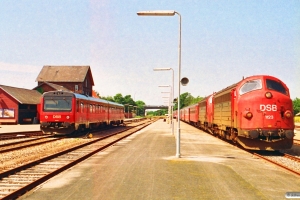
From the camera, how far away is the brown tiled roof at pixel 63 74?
251 feet

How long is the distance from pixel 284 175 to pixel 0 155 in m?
12.0

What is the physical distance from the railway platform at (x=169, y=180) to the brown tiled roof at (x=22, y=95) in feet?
132

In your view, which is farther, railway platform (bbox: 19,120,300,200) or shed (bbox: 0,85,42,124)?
shed (bbox: 0,85,42,124)

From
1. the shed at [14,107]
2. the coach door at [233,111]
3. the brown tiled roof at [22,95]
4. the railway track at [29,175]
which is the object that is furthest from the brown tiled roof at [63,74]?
the railway track at [29,175]

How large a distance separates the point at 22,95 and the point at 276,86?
149ft

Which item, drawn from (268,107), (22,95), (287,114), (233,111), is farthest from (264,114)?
(22,95)

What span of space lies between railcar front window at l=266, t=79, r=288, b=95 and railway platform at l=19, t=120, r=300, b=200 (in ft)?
14.1

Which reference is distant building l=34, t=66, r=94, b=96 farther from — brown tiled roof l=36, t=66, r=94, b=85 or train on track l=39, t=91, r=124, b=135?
train on track l=39, t=91, r=124, b=135

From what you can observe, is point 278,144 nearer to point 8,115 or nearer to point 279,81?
point 279,81

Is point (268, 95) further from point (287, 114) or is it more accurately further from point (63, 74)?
point (63, 74)

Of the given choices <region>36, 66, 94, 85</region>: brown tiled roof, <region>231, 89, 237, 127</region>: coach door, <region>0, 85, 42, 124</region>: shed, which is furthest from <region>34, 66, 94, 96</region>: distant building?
<region>231, 89, 237, 127</region>: coach door

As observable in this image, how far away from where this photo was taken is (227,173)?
10875 mm

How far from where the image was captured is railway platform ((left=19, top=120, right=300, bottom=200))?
8094 mm

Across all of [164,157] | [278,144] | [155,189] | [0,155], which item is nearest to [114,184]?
[155,189]
